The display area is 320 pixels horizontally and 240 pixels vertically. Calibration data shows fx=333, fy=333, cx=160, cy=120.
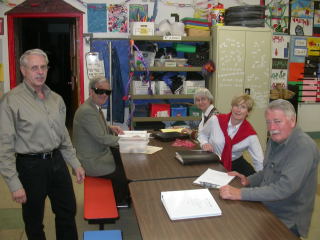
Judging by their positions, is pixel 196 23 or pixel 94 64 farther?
pixel 94 64

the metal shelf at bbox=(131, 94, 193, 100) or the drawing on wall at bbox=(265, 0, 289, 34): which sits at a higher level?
the drawing on wall at bbox=(265, 0, 289, 34)

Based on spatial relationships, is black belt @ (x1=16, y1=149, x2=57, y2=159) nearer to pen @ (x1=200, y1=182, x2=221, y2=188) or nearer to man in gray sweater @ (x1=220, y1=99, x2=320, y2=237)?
pen @ (x1=200, y1=182, x2=221, y2=188)

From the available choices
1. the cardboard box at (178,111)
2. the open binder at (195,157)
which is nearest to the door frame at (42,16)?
the cardboard box at (178,111)

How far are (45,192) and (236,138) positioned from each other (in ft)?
4.97

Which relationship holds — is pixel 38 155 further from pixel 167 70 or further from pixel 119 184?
pixel 167 70

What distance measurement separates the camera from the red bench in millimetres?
2236

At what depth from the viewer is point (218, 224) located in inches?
59.5

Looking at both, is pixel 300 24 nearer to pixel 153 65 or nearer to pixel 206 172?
pixel 153 65

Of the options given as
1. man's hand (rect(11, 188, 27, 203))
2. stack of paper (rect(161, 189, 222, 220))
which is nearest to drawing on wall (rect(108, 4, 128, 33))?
man's hand (rect(11, 188, 27, 203))

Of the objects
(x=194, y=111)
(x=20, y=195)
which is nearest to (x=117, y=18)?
(x=194, y=111)

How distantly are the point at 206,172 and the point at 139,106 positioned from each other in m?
3.12

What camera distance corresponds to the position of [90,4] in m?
5.12

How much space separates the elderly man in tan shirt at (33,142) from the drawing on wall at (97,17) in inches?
126

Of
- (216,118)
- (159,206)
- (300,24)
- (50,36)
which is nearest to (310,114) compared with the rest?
(300,24)
